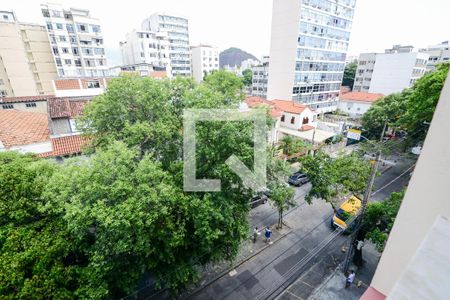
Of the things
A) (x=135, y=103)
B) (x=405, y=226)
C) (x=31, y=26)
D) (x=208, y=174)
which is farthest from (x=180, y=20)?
(x=405, y=226)

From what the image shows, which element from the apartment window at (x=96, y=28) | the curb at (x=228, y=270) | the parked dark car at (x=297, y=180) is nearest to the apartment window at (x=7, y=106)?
the apartment window at (x=96, y=28)

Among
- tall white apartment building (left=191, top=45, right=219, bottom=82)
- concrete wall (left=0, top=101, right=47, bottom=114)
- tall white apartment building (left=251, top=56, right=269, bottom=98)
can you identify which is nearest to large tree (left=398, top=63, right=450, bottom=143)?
tall white apartment building (left=251, top=56, right=269, bottom=98)

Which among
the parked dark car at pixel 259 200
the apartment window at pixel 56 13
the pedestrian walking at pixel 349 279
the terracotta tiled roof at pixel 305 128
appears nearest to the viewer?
the pedestrian walking at pixel 349 279

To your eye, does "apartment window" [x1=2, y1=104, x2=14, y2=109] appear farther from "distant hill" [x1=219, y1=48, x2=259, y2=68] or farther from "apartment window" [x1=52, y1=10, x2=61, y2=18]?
"distant hill" [x1=219, y1=48, x2=259, y2=68]

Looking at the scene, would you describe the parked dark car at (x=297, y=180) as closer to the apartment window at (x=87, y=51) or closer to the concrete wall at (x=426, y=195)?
the concrete wall at (x=426, y=195)

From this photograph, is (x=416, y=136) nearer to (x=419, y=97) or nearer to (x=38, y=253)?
(x=419, y=97)
